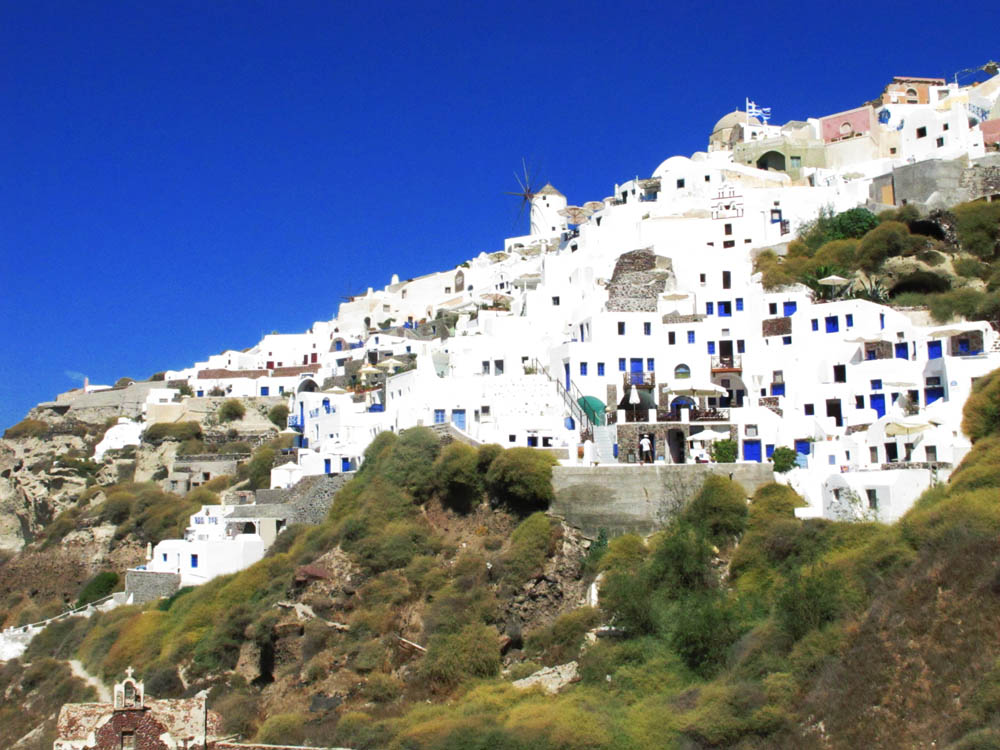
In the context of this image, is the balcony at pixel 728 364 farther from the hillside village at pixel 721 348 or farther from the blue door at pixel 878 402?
the blue door at pixel 878 402

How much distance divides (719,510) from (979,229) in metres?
18.9

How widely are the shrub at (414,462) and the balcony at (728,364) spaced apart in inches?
380

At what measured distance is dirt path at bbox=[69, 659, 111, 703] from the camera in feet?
116

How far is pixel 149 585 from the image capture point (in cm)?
4075

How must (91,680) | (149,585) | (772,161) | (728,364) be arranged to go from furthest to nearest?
(772,161) → (149,585) → (728,364) → (91,680)

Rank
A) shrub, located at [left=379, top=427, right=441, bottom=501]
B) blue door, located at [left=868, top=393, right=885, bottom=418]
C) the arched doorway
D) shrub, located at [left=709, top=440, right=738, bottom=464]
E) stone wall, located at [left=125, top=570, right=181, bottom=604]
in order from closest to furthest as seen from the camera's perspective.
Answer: shrub, located at [left=709, top=440, right=738, bottom=464]
blue door, located at [left=868, top=393, right=885, bottom=418]
shrub, located at [left=379, top=427, right=441, bottom=501]
stone wall, located at [left=125, top=570, right=181, bottom=604]
the arched doorway

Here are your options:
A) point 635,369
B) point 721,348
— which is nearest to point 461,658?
point 635,369

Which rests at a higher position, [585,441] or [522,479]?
[585,441]

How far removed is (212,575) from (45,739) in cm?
772

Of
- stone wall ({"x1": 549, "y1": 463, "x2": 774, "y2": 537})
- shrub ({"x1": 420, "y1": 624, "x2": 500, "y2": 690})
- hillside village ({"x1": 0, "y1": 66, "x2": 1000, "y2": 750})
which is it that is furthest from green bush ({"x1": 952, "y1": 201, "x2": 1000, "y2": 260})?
shrub ({"x1": 420, "y1": 624, "x2": 500, "y2": 690})

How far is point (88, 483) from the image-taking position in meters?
53.8

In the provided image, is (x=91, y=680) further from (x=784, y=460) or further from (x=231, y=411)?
(x=784, y=460)

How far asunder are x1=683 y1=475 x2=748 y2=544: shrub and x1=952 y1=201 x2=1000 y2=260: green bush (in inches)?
666

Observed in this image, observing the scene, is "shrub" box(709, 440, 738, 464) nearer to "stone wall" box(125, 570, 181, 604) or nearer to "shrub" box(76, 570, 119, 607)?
"stone wall" box(125, 570, 181, 604)
